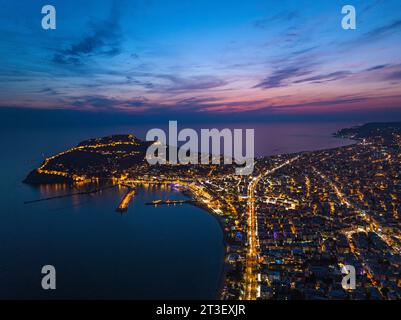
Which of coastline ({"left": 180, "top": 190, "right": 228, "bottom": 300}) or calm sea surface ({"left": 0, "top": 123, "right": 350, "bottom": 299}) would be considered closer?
coastline ({"left": 180, "top": 190, "right": 228, "bottom": 300})

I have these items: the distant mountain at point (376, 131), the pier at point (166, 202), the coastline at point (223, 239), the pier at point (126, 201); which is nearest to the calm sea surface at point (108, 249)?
the coastline at point (223, 239)

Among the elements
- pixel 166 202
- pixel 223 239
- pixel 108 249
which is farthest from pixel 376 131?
pixel 108 249

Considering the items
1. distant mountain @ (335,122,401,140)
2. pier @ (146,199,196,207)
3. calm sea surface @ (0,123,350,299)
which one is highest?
distant mountain @ (335,122,401,140)

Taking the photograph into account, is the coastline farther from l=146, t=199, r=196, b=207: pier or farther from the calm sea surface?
l=146, t=199, r=196, b=207: pier

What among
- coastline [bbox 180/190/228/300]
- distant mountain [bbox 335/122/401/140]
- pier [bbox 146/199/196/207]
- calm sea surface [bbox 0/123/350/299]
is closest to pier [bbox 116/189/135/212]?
calm sea surface [bbox 0/123/350/299]
